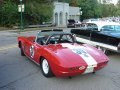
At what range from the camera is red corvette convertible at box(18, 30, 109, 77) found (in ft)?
20.6

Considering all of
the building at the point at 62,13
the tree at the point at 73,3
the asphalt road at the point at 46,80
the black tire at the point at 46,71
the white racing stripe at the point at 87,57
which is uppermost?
the tree at the point at 73,3

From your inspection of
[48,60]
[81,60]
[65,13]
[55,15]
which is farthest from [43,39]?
[65,13]

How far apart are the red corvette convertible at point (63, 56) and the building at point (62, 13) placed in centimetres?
3692

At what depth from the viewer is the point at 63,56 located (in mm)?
6535

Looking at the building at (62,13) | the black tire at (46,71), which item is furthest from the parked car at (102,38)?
the building at (62,13)

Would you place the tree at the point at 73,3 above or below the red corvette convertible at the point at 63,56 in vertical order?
above

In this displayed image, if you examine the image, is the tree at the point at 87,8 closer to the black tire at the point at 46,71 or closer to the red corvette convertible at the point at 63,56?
the red corvette convertible at the point at 63,56

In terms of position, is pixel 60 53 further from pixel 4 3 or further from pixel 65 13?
pixel 65 13

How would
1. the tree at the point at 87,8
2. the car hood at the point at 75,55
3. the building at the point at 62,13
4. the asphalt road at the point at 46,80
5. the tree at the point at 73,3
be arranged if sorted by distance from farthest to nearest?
1. the tree at the point at 87,8
2. the tree at the point at 73,3
3. the building at the point at 62,13
4. the car hood at the point at 75,55
5. the asphalt road at the point at 46,80

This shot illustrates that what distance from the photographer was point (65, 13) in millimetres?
51469

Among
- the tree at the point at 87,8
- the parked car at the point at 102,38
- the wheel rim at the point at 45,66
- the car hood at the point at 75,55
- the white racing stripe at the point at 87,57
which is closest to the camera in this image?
the car hood at the point at 75,55

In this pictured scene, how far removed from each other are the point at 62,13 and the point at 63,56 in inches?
1734

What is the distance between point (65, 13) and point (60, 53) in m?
45.3

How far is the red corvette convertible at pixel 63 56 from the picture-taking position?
20.6 ft
